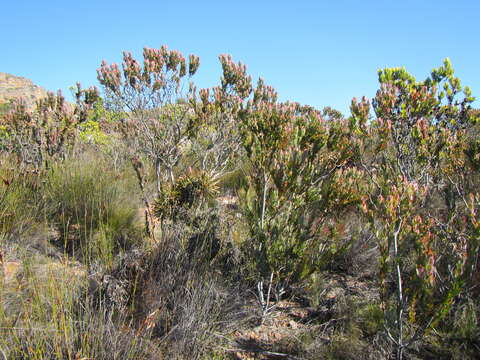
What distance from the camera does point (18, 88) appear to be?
99.2 feet

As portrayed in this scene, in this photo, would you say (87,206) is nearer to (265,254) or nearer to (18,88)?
(265,254)

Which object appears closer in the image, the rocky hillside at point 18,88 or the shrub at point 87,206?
the shrub at point 87,206

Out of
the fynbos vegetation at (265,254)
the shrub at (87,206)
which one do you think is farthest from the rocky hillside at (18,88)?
the fynbos vegetation at (265,254)

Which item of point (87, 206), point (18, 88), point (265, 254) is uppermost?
point (18, 88)

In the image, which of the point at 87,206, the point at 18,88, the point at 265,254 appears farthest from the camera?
the point at 18,88

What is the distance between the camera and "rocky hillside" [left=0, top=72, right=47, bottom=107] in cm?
2786

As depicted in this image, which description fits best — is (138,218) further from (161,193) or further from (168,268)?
(168,268)

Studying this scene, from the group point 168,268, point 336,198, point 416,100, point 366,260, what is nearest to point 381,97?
point 416,100

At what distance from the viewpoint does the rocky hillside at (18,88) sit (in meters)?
27.9

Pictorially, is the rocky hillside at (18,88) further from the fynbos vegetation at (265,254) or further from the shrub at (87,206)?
the fynbos vegetation at (265,254)

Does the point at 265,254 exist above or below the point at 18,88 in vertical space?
below

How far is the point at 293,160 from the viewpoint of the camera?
324cm

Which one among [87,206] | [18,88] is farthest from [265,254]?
[18,88]

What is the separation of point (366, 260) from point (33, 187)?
5.05m
